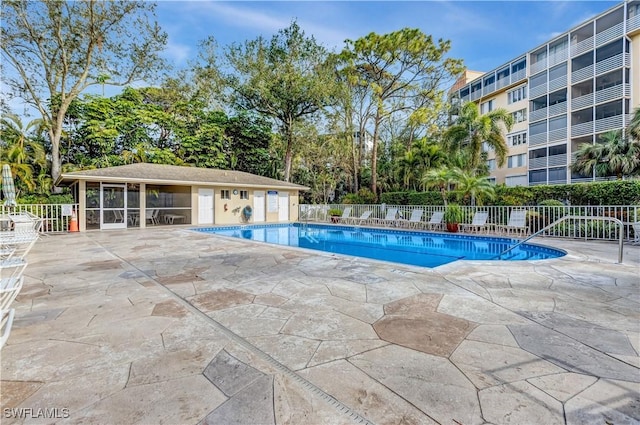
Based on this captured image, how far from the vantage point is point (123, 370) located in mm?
2402

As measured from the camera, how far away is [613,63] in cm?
2147

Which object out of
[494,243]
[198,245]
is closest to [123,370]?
[198,245]

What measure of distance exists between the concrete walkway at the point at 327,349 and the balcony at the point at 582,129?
23.9 meters

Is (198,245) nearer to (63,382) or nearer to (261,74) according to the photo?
(63,382)

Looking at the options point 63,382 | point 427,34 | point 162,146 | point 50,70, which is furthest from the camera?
point 162,146

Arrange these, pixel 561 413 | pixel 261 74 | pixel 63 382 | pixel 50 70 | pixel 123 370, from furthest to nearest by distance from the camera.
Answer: pixel 261 74, pixel 50 70, pixel 123 370, pixel 63 382, pixel 561 413

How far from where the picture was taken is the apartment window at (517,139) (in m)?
28.2

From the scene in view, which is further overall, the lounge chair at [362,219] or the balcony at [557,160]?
the balcony at [557,160]

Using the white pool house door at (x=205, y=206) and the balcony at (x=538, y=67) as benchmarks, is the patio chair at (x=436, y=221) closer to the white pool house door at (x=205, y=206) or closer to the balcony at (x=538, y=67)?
the white pool house door at (x=205, y=206)

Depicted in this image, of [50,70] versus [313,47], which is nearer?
[50,70]

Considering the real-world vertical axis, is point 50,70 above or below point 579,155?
above

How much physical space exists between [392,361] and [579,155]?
71.1 feet

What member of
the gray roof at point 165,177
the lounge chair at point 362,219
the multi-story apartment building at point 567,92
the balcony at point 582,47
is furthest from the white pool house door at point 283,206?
the balcony at point 582,47

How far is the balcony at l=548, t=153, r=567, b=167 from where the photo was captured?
24461mm
